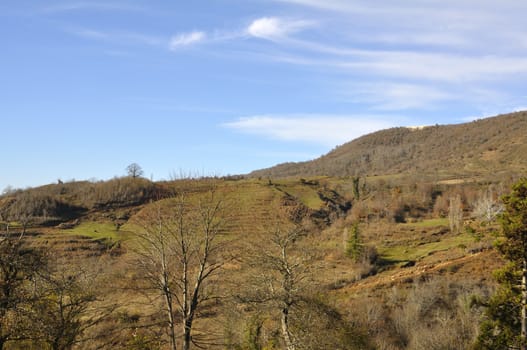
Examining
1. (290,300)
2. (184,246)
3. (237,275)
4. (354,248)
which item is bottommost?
(354,248)

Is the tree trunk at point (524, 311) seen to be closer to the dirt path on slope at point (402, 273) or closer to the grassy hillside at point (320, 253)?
the grassy hillside at point (320, 253)

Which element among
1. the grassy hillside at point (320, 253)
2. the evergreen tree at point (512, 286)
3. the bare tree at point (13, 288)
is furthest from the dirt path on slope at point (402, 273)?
the bare tree at point (13, 288)

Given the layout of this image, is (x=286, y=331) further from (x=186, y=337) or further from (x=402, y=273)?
(x=402, y=273)

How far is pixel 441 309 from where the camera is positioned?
39062 millimetres

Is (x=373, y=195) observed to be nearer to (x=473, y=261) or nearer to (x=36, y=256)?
(x=473, y=261)

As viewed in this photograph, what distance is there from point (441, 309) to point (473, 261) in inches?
804

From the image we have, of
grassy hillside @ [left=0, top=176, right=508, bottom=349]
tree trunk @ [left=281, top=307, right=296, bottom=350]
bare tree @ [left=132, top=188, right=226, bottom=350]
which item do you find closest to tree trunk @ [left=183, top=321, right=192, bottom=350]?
bare tree @ [left=132, top=188, right=226, bottom=350]

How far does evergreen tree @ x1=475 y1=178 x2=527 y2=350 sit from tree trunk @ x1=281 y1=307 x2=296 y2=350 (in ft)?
27.4

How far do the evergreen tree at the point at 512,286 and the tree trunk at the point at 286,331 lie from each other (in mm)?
8342

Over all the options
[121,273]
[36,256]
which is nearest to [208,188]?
[121,273]

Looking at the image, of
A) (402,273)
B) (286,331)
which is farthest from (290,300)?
(402,273)

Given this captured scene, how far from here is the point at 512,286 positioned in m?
19.1

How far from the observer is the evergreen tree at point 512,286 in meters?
18.7

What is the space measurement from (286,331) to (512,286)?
9.74 meters
